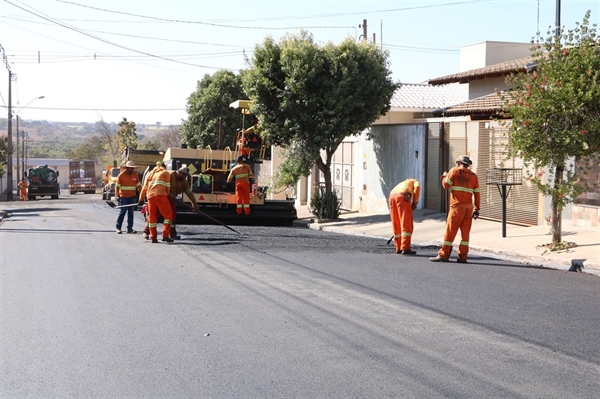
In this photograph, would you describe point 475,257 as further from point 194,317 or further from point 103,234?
point 103,234

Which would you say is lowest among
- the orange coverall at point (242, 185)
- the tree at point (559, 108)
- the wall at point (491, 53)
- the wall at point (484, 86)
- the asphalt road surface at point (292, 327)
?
the asphalt road surface at point (292, 327)

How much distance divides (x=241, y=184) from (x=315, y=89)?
391 centimetres

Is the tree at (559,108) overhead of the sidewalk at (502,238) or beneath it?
overhead

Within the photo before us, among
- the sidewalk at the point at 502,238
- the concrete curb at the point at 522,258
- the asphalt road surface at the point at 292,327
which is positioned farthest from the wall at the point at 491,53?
the asphalt road surface at the point at 292,327

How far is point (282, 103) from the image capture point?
21.4 meters

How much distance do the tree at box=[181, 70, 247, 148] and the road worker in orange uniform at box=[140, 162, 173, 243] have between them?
25.5m

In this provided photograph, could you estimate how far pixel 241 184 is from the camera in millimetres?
19547

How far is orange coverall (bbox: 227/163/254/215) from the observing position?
1944 cm

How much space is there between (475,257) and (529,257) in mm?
914

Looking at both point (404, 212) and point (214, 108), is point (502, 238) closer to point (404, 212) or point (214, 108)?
point (404, 212)

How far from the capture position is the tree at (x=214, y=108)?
1620 inches

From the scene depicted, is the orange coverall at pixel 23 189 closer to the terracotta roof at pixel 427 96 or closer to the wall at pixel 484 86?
the terracotta roof at pixel 427 96

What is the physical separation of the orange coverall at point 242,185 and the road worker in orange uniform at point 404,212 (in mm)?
6295

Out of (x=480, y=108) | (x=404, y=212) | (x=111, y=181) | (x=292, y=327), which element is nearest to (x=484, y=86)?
(x=480, y=108)
